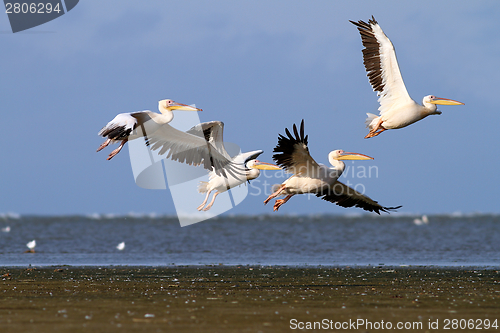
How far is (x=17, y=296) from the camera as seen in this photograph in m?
8.92

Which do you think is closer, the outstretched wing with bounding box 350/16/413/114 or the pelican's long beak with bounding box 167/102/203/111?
the outstretched wing with bounding box 350/16/413/114

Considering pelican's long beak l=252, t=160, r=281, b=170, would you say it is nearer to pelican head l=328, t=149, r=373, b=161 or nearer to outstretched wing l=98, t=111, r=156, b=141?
pelican head l=328, t=149, r=373, b=161

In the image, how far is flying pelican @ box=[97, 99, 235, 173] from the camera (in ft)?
35.6

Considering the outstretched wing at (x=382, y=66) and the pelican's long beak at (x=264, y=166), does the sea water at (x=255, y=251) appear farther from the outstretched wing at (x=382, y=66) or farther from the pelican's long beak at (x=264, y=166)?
the outstretched wing at (x=382, y=66)

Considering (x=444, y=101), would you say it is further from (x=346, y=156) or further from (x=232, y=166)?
(x=232, y=166)

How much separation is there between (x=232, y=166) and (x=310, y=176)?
2036mm

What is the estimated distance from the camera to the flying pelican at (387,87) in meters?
10.8

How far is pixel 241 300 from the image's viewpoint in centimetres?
871

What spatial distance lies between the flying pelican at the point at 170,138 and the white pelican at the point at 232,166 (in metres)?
0.23

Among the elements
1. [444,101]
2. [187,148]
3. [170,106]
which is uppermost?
[170,106]

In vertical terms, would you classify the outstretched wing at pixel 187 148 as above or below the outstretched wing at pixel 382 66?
below

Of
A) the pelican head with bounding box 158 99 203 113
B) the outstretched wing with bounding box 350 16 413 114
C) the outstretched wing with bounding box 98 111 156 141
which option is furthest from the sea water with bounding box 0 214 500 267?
the outstretched wing with bounding box 98 111 156 141

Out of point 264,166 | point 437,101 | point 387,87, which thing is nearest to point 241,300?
point 264,166

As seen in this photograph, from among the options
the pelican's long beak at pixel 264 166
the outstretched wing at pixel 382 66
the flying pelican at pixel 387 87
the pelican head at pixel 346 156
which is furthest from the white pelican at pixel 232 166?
the outstretched wing at pixel 382 66
